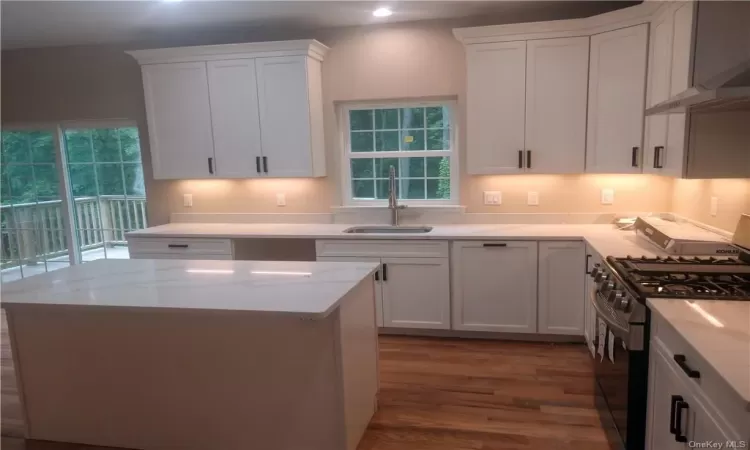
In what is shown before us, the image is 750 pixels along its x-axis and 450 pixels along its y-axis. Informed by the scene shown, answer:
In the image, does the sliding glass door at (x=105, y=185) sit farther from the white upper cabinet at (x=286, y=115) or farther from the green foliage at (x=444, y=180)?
the green foliage at (x=444, y=180)

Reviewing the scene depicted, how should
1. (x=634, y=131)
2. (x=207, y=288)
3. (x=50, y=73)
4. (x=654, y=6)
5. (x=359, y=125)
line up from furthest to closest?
(x=50, y=73), (x=359, y=125), (x=634, y=131), (x=654, y=6), (x=207, y=288)

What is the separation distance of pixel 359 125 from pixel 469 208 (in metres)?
1.20

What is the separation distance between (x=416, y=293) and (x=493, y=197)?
1057 millimetres

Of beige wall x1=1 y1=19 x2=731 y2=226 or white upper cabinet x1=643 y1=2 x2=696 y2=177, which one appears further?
beige wall x1=1 y1=19 x2=731 y2=226

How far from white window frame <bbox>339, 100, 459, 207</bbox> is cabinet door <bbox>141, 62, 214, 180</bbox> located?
1.13m

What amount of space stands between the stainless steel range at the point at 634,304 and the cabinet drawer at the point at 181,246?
278cm

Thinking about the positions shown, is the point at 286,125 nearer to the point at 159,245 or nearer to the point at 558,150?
the point at 159,245

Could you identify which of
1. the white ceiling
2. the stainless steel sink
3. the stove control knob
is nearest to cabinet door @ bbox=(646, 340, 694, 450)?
the stove control knob

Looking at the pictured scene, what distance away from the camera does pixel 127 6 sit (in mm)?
3496

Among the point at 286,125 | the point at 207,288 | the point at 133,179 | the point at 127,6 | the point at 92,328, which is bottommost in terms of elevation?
the point at 92,328

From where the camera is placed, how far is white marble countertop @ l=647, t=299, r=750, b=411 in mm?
1239

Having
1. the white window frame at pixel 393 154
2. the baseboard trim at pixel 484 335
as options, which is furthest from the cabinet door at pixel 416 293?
the white window frame at pixel 393 154

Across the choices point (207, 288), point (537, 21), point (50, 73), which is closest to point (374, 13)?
point (537, 21)

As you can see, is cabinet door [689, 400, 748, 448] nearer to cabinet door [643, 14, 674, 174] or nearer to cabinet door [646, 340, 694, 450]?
cabinet door [646, 340, 694, 450]
